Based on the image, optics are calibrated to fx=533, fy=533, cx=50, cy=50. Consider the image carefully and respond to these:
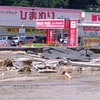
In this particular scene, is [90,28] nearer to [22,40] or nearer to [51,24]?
[22,40]

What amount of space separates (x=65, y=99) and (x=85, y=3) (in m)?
85.9

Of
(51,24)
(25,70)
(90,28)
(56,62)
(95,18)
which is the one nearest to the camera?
(25,70)

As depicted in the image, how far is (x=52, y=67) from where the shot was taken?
98.5 ft

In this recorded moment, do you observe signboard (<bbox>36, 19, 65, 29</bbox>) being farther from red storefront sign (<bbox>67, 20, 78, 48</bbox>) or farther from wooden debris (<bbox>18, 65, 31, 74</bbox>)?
wooden debris (<bbox>18, 65, 31, 74</bbox>)

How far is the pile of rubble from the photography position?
29312 mm

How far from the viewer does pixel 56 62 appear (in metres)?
32.3

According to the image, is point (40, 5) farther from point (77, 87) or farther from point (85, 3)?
point (77, 87)

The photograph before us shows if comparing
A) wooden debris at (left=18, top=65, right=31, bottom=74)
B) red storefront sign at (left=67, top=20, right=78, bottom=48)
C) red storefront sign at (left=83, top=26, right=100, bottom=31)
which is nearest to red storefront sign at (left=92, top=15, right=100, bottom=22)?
red storefront sign at (left=83, top=26, right=100, bottom=31)

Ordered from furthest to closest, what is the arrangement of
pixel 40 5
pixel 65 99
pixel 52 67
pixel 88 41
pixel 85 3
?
1. pixel 85 3
2. pixel 40 5
3. pixel 88 41
4. pixel 52 67
5. pixel 65 99

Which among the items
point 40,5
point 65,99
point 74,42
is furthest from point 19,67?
point 40,5

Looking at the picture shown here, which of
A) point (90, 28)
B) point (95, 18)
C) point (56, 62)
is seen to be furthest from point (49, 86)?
point (95, 18)

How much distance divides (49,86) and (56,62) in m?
10.6

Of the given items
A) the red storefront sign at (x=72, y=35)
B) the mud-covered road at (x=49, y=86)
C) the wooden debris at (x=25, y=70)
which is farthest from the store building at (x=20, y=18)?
the mud-covered road at (x=49, y=86)

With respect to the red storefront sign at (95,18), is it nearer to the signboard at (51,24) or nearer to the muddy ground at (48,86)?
the signboard at (51,24)
